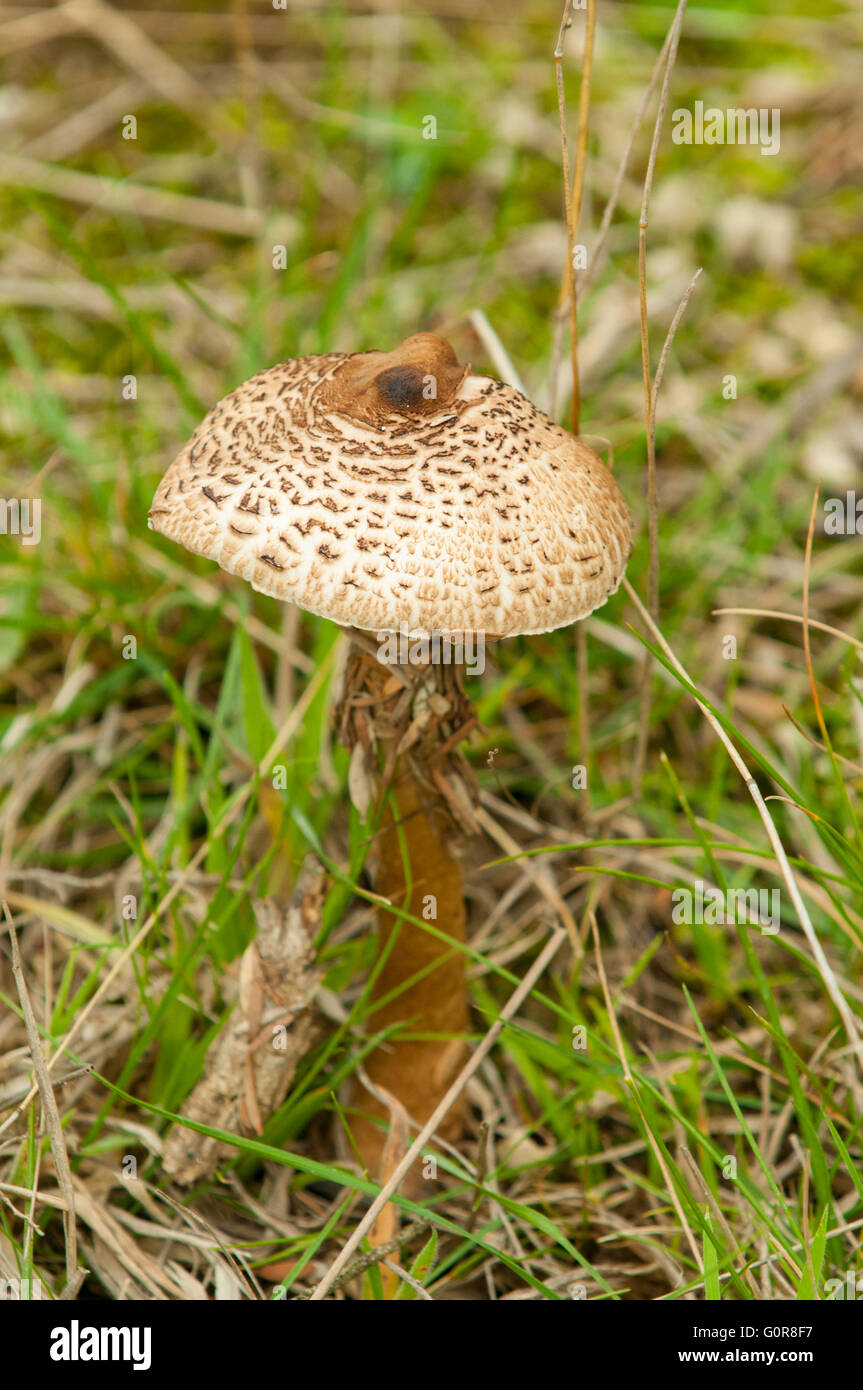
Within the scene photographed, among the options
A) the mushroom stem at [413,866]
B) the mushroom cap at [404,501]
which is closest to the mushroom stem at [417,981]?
the mushroom stem at [413,866]

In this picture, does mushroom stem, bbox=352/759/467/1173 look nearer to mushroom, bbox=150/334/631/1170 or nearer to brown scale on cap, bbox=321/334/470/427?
mushroom, bbox=150/334/631/1170

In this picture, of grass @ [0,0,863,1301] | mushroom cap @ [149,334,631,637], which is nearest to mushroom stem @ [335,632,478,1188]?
grass @ [0,0,863,1301]

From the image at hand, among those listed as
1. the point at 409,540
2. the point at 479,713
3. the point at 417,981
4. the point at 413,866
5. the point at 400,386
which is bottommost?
the point at 417,981

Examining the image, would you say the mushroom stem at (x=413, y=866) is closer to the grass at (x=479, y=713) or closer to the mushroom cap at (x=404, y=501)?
the grass at (x=479, y=713)

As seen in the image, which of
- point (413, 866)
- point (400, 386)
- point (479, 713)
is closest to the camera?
point (400, 386)

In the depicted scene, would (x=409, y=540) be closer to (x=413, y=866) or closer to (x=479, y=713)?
(x=413, y=866)

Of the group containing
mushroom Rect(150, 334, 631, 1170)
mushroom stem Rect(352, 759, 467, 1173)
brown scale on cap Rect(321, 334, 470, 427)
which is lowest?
mushroom stem Rect(352, 759, 467, 1173)

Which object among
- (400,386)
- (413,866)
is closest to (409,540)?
(400,386)
